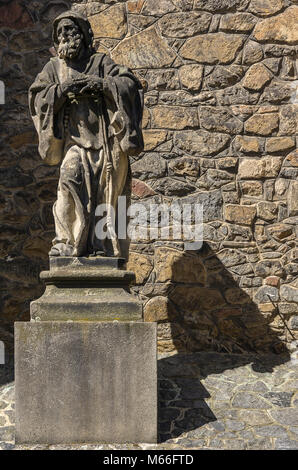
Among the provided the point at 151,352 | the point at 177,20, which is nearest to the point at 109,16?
the point at 177,20

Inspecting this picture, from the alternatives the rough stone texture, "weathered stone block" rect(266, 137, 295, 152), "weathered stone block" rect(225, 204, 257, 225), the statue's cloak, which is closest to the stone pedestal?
the statue's cloak

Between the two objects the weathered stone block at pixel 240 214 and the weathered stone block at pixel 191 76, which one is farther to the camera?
the weathered stone block at pixel 191 76

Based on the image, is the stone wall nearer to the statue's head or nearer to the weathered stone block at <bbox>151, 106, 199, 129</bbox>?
the weathered stone block at <bbox>151, 106, 199, 129</bbox>

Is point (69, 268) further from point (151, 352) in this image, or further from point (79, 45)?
point (79, 45)

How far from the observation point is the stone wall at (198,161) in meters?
5.10

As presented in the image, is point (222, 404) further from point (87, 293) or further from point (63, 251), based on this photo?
point (63, 251)

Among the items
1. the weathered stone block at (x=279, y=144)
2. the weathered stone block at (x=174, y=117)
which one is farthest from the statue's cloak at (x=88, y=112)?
the weathered stone block at (x=279, y=144)

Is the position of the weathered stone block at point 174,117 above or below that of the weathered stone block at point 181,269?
above

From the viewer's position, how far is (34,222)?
5.30m

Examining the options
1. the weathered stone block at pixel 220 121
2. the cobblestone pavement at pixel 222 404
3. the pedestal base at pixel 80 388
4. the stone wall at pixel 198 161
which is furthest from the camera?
the weathered stone block at pixel 220 121

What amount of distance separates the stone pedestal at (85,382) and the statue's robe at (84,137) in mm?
616

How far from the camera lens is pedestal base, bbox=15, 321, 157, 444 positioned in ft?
10.7

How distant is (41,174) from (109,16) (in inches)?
75.5

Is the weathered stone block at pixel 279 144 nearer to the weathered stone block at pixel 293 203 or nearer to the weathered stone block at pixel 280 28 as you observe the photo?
the weathered stone block at pixel 293 203
